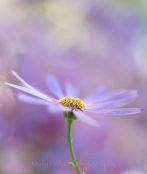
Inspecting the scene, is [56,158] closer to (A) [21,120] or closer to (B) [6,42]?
(A) [21,120]

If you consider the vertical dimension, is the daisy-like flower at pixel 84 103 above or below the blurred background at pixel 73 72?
below

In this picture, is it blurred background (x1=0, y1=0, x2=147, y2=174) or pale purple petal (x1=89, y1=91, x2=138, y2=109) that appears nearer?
pale purple petal (x1=89, y1=91, x2=138, y2=109)

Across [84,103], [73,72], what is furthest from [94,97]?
[73,72]

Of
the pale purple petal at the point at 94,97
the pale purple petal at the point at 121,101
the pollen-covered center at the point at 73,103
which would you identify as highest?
the pale purple petal at the point at 94,97

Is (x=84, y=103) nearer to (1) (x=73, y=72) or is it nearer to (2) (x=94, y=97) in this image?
(2) (x=94, y=97)

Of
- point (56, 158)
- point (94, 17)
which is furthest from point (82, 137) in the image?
point (94, 17)

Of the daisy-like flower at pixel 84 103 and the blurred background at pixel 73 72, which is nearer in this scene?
the daisy-like flower at pixel 84 103

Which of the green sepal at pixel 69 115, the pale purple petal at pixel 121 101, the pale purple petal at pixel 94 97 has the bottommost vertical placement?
the green sepal at pixel 69 115

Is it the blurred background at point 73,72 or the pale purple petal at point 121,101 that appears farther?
the blurred background at point 73,72
